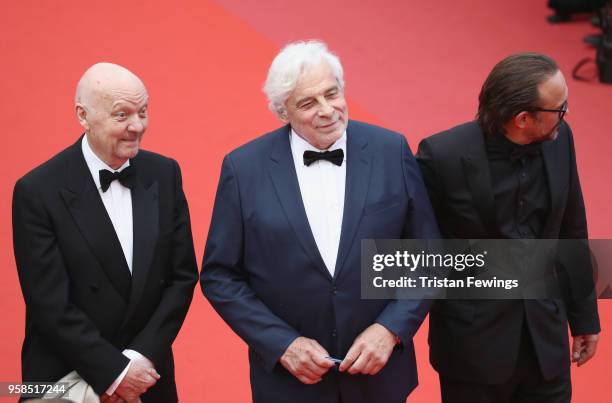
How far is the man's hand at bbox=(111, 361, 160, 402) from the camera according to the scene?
9.85ft

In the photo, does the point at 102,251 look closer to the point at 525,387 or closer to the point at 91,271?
the point at 91,271

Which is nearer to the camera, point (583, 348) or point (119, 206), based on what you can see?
point (119, 206)

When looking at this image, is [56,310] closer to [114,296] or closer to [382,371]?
[114,296]

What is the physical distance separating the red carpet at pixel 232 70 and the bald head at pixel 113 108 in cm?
184

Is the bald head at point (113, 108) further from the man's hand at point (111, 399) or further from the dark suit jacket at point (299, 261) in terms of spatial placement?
Answer: the man's hand at point (111, 399)

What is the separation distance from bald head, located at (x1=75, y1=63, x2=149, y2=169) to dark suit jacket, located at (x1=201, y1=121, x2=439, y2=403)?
317 millimetres

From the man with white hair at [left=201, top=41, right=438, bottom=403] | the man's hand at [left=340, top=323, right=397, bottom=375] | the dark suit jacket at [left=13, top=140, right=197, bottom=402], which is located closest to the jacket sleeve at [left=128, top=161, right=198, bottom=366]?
the dark suit jacket at [left=13, top=140, right=197, bottom=402]

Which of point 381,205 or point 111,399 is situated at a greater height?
point 381,205

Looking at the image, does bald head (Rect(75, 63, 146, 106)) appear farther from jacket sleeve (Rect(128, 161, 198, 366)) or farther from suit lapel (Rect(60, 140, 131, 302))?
jacket sleeve (Rect(128, 161, 198, 366))

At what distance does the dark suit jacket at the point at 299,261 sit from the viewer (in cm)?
296

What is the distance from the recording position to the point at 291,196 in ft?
9.76

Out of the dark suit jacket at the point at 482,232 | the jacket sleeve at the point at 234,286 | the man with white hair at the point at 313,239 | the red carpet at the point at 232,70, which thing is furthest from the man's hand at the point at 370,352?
the red carpet at the point at 232,70

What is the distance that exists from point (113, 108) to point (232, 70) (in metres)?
3.64

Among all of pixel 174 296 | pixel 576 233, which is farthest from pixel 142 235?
pixel 576 233
